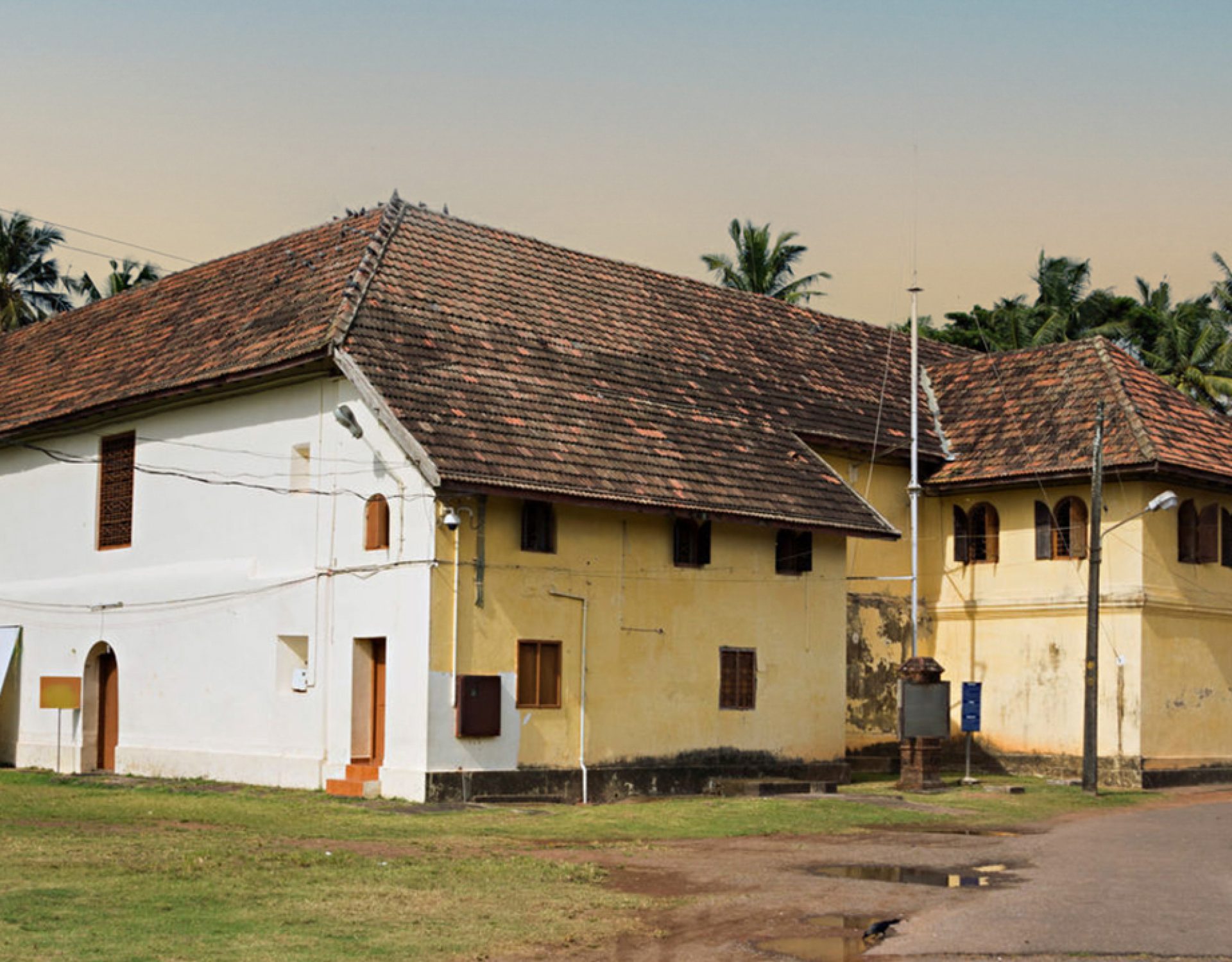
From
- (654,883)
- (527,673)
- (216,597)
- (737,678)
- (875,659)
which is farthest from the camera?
(875,659)

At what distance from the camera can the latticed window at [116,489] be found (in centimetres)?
2619

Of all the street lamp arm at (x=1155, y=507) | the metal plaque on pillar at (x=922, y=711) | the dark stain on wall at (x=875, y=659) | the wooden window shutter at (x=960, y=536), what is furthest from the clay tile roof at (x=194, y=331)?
the street lamp arm at (x=1155, y=507)

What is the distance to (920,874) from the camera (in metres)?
14.6

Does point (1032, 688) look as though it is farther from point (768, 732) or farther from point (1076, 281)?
point (1076, 281)

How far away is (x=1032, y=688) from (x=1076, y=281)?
28083mm

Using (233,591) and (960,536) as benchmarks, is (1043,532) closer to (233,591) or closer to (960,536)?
(960,536)

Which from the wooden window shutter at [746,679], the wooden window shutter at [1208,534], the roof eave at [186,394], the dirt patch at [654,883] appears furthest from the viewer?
the wooden window shutter at [1208,534]

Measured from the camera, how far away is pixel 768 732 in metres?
24.5

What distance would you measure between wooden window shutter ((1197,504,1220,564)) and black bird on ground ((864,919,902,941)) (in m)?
18.4

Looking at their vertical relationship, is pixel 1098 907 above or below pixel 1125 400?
below

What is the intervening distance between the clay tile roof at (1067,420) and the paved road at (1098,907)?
10.1 m

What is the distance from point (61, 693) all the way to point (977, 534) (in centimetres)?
1614

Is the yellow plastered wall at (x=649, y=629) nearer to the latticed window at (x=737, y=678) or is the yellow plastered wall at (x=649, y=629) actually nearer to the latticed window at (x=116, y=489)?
the latticed window at (x=737, y=678)

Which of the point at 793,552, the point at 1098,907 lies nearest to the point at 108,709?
the point at 793,552
